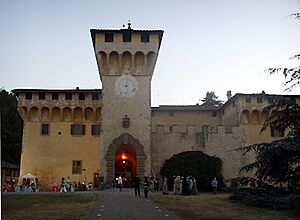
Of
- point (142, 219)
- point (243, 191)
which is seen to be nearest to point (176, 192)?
point (243, 191)

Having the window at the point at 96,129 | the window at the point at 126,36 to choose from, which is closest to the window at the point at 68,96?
the window at the point at 96,129

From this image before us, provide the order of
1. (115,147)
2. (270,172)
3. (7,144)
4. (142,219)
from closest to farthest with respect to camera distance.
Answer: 1. (142,219)
2. (270,172)
3. (115,147)
4. (7,144)

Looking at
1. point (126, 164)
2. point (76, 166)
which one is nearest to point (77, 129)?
point (76, 166)

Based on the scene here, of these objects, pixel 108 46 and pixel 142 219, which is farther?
pixel 108 46

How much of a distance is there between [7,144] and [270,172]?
4057cm

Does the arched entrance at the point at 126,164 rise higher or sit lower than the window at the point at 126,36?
lower

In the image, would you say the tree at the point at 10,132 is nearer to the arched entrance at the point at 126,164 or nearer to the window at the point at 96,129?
the window at the point at 96,129

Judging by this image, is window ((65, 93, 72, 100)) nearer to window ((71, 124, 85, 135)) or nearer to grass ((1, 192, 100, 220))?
window ((71, 124, 85, 135))

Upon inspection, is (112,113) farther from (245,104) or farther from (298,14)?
(298,14)

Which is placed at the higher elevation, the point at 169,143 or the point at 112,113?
the point at 112,113

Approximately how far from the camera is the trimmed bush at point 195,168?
33312mm

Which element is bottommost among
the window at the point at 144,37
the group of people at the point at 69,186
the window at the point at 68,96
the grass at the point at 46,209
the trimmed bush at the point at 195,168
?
the grass at the point at 46,209

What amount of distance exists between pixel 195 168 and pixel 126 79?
11554mm

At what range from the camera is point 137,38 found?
3541 cm
